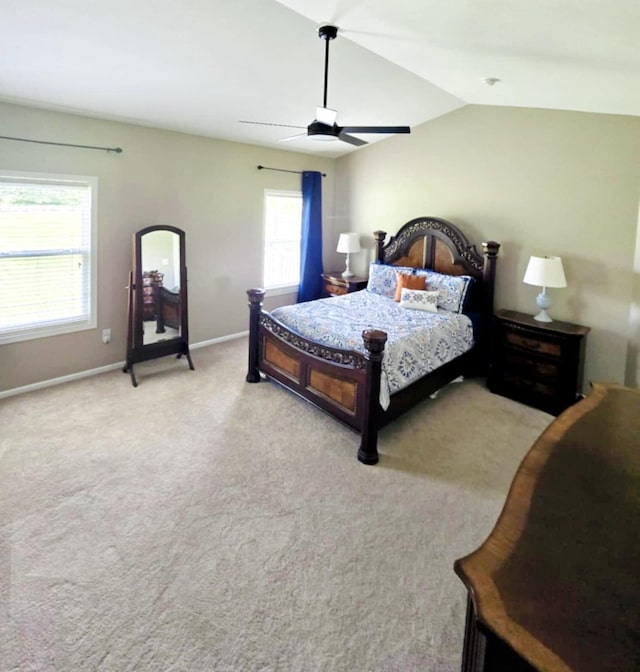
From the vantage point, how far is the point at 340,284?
592cm

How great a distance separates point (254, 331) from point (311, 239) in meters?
2.46

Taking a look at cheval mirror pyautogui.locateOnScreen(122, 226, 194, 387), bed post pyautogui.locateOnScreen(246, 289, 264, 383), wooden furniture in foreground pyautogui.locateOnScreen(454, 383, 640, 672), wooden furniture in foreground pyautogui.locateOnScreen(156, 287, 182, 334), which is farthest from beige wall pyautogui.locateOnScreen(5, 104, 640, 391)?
wooden furniture in foreground pyautogui.locateOnScreen(454, 383, 640, 672)

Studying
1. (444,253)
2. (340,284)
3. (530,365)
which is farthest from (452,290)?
(340,284)

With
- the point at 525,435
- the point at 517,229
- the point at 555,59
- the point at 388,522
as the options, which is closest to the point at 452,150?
the point at 517,229

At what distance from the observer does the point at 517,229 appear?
4520 mm

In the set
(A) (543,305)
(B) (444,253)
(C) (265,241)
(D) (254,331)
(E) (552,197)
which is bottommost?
(D) (254,331)

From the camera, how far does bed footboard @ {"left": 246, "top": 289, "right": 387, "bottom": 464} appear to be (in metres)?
3.04

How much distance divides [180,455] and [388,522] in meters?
1.50

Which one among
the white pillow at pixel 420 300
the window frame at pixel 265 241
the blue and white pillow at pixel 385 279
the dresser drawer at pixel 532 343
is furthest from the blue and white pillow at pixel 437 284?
the window frame at pixel 265 241

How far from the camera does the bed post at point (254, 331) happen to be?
4.16 m

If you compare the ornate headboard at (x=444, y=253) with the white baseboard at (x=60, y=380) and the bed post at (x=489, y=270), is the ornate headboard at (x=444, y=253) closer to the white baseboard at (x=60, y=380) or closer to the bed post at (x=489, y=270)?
the bed post at (x=489, y=270)

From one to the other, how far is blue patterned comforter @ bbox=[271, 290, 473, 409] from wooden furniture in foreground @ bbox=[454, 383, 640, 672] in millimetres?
1905

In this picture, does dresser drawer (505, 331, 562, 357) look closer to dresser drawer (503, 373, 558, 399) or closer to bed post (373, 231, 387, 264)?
dresser drawer (503, 373, 558, 399)

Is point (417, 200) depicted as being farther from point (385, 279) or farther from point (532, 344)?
point (532, 344)
